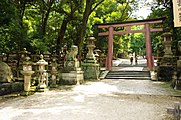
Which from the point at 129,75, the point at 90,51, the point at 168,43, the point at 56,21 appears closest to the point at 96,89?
the point at 90,51

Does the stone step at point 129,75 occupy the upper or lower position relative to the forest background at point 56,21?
lower

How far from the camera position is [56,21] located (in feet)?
69.7

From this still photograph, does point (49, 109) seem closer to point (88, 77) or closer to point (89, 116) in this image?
point (89, 116)


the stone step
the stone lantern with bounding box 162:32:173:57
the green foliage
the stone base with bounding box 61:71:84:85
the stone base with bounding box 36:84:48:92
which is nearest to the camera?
the stone base with bounding box 36:84:48:92

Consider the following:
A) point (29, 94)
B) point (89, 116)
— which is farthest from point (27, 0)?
point (89, 116)

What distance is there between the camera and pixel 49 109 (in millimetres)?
5941

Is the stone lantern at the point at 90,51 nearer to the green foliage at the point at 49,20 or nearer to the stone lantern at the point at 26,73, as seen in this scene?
the green foliage at the point at 49,20

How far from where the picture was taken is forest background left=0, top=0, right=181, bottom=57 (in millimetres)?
9731

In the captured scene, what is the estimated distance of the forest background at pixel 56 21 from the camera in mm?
9731

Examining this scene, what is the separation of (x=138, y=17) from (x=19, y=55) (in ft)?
58.8

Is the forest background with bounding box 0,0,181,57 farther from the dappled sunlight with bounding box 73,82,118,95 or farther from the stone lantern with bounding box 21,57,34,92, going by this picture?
the dappled sunlight with bounding box 73,82,118,95

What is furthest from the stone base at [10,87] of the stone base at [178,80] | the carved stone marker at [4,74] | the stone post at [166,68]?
the stone post at [166,68]

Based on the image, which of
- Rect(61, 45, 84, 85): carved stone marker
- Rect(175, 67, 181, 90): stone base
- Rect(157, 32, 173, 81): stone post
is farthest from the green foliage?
Rect(175, 67, 181, 90): stone base

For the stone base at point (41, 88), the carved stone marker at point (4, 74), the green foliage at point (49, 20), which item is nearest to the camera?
the carved stone marker at point (4, 74)
